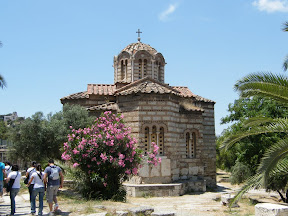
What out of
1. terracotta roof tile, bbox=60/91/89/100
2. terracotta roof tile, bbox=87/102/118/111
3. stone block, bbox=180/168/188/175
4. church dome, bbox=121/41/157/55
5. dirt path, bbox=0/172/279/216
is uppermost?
church dome, bbox=121/41/157/55

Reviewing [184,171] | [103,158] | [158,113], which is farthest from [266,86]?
[184,171]

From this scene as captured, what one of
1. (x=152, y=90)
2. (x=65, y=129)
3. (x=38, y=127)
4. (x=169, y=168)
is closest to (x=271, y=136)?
(x=169, y=168)

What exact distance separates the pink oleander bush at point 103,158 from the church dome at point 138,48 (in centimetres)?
881

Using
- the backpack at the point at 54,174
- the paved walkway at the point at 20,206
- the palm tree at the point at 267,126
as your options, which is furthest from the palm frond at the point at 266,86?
the paved walkway at the point at 20,206

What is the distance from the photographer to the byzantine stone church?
1509cm

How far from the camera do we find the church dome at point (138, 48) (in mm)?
19203

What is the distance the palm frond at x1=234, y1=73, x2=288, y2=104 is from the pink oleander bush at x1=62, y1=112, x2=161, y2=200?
14.8 ft

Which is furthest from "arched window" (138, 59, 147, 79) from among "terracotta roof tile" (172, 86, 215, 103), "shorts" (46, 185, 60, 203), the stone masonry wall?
"shorts" (46, 185, 60, 203)

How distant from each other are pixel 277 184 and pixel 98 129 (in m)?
8.23

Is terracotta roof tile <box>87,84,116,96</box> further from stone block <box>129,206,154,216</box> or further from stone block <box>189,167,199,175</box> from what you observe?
stone block <box>129,206,154,216</box>

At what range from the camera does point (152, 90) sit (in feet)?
49.4

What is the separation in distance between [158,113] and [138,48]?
582cm

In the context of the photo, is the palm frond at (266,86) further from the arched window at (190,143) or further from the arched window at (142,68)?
the arched window at (142,68)

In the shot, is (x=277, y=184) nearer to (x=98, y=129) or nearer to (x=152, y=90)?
(x=152, y=90)
